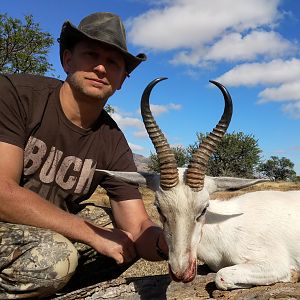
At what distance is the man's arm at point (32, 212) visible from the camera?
438 cm

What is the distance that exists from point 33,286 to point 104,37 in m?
2.66

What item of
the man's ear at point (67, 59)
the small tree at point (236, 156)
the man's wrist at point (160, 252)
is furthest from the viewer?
the small tree at point (236, 156)

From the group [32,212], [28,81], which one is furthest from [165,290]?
[28,81]

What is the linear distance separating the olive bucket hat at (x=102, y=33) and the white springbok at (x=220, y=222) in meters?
0.84

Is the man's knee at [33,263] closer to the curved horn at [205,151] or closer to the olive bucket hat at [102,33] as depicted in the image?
the curved horn at [205,151]

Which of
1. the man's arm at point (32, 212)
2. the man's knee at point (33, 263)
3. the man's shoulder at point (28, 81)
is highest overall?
the man's shoulder at point (28, 81)

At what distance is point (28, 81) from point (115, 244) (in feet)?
6.47

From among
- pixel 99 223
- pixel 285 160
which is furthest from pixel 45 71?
pixel 285 160

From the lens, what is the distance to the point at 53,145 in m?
4.94

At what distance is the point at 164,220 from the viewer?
4453 millimetres

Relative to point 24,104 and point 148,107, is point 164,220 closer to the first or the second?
point 148,107

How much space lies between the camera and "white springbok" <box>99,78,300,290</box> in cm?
429

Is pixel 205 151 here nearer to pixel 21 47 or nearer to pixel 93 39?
pixel 93 39

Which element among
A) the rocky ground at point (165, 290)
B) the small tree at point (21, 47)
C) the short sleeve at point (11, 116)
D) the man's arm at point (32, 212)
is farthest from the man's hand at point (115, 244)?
the small tree at point (21, 47)
